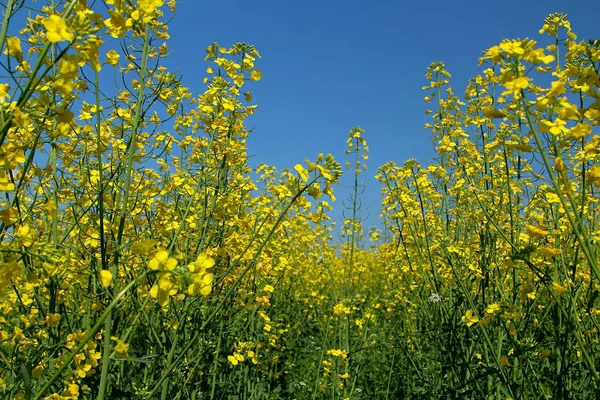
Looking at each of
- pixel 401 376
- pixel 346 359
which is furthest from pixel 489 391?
pixel 401 376

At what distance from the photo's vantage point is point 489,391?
327 centimetres

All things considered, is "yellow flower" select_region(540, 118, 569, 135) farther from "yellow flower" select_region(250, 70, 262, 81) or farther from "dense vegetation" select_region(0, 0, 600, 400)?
"yellow flower" select_region(250, 70, 262, 81)

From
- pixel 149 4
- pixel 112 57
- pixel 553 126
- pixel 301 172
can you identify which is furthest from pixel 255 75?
pixel 553 126

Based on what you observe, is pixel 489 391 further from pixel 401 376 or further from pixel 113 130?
pixel 113 130

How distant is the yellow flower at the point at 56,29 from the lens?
42.6 inches

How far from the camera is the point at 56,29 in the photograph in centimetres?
110

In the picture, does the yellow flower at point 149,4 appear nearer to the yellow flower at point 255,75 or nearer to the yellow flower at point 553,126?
the yellow flower at point 553,126

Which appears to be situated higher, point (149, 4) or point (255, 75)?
point (255, 75)

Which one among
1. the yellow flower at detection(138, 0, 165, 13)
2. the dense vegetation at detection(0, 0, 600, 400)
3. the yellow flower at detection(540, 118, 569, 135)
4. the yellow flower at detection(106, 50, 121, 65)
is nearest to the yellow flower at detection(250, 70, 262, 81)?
the dense vegetation at detection(0, 0, 600, 400)

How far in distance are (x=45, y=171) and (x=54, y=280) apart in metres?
0.51

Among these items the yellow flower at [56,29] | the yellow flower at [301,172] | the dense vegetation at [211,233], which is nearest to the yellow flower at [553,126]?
the dense vegetation at [211,233]

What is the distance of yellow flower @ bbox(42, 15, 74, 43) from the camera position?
1082mm

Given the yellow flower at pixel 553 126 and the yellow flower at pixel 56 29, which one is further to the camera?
the yellow flower at pixel 553 126

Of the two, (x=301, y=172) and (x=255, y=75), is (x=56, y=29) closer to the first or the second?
(x=301, y=172)
